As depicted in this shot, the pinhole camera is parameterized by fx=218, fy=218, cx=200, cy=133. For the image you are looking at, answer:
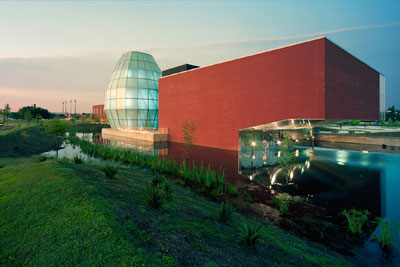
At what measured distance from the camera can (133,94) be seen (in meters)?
39.8

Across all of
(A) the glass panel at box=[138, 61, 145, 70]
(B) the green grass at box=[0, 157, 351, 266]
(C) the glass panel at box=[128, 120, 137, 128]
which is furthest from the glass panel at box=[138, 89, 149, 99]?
(B) the green grass at box=[0, 157, 351, 266]

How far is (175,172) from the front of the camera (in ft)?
43.5

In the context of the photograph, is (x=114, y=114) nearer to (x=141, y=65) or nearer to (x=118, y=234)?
(x=141, y=65)

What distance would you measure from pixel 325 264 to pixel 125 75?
138 feet

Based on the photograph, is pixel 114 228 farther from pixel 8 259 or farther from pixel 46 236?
pixel 8 259

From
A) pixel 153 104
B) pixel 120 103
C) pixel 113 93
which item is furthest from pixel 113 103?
pixel 153 104

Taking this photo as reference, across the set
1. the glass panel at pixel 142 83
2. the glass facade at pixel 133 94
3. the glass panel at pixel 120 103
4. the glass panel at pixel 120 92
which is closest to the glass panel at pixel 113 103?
the glass facade at pixel 133 94

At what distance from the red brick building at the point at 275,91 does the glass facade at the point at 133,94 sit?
34.1ft

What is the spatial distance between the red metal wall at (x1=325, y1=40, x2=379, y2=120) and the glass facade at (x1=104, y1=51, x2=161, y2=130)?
2837 cm

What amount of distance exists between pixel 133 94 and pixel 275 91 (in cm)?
2743

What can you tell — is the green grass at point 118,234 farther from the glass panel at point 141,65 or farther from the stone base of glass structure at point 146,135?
the glass panel at point 141,65

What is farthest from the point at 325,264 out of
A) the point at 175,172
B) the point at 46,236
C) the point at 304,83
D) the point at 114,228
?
the point at 304,83

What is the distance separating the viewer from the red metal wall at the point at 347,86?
18.3 m

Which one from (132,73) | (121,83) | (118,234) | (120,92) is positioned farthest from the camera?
(132,73)
